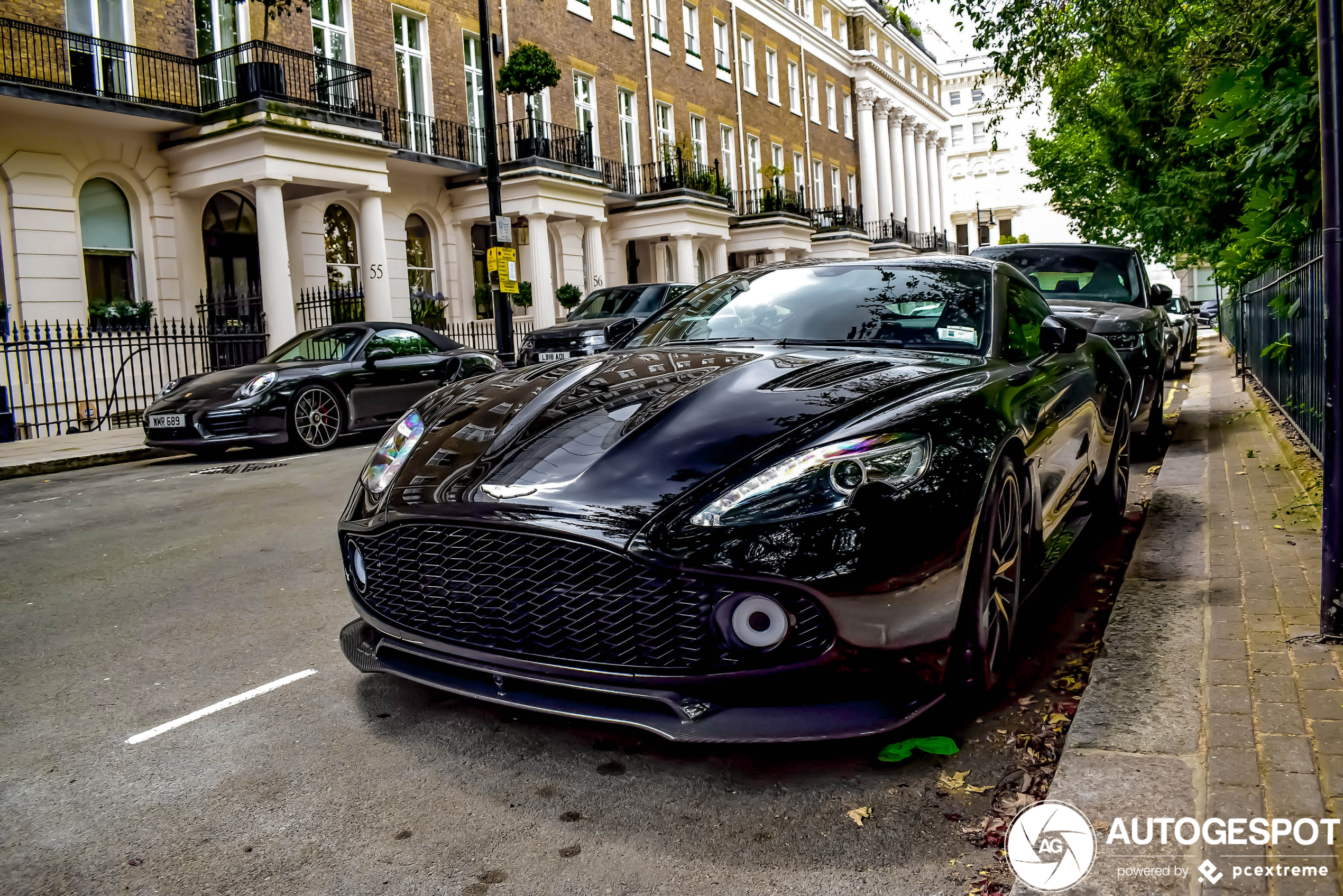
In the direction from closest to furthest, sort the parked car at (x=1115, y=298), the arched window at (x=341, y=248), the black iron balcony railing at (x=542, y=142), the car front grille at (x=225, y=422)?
the parked car at (x=1115, y=298) → the car front grille at (x=225, y=422) → the arched window at (x=341, y=248) → the black iron balcony railing at (x=542, y=142)

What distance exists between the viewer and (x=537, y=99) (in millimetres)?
26406

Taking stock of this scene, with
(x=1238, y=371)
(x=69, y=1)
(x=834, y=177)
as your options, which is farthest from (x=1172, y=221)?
(x=834, y=177)

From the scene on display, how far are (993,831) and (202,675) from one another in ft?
8.97

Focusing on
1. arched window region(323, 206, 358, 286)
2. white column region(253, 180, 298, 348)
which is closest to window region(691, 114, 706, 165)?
arched window region(323, 206, 358, 286)

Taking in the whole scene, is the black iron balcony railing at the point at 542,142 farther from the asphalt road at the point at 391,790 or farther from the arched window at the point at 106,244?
the asphalt road at the point at 391,790

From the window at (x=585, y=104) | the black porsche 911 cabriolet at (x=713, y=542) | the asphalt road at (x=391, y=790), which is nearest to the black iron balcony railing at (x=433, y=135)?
the window at (x=585, y=104)

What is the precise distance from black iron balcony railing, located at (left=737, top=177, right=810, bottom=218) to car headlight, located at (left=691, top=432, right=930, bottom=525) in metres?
32.9

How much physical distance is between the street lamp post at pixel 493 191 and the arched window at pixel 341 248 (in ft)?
13.0

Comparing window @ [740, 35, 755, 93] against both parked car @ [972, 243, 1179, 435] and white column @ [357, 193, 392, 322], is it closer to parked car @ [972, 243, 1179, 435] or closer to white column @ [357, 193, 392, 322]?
white column @ [357, 193, 392, 322]

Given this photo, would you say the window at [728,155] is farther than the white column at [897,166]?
No

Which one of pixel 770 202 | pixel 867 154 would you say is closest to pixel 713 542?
pixel 770 202

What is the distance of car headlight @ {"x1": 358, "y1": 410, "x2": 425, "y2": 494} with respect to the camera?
10.8ft

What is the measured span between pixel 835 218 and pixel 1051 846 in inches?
1680

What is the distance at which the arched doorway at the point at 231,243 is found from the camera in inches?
738
